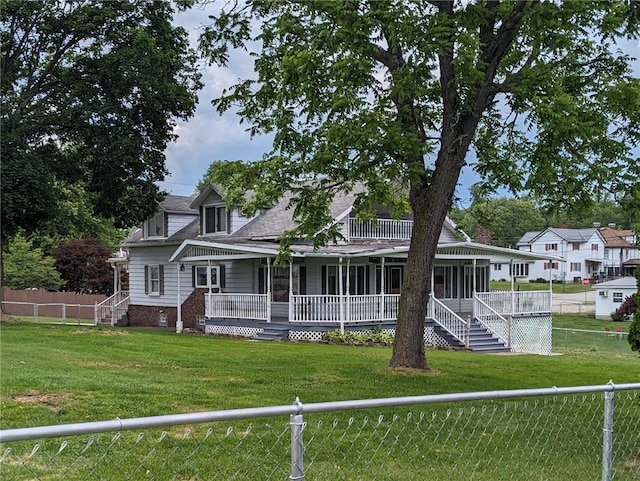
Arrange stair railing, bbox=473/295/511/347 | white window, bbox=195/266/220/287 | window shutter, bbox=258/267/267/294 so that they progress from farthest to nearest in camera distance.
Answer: white window, bbox=195/266/220/287 → window shutter, bbox=258/267/267/294 → stair railing, bbox=473/295/511/347

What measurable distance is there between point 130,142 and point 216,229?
6.55 m

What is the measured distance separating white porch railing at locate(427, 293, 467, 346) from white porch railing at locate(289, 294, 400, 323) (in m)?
1.91

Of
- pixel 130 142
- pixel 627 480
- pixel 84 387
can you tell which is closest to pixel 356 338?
pixel 130 142

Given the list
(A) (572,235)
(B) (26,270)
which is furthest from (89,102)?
(A) (572,235)

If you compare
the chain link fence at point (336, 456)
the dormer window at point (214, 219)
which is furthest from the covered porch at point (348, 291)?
A: the chain link fence at point (336, 456)

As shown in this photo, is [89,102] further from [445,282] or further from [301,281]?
[445,282]

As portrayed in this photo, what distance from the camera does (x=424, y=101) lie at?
1259 cm

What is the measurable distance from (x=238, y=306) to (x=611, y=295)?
3576cm

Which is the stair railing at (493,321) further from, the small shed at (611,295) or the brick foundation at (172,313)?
the small shed at (611,295)

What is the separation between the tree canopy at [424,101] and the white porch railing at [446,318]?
478 inches

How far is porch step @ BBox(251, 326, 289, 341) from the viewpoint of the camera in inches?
902

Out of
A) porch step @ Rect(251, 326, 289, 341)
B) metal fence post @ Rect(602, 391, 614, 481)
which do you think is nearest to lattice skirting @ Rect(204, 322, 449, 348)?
porch step @ Rect(251, 326, 289, 341)

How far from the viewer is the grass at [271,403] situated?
18.7 feet

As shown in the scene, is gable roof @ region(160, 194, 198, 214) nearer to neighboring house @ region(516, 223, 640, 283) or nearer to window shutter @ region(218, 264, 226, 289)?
window shutter @ region(218, 264, 226, 289)
